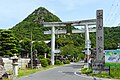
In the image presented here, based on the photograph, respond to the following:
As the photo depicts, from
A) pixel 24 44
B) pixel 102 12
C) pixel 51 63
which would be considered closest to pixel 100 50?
pixel 102 12

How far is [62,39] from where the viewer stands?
86812 millimetres

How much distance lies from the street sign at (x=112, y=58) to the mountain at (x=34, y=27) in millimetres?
49232

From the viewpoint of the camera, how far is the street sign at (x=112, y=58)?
2375 centimetres

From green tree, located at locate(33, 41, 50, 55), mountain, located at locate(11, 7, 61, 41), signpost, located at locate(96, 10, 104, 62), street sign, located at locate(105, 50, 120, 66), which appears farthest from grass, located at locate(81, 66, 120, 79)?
mountain, located at locate(11, 7, 61, 41)

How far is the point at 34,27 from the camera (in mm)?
84812

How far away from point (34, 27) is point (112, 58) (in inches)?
2453

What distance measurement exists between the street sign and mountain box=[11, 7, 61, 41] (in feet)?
162

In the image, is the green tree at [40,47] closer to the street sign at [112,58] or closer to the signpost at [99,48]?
the signpost at [99,48]

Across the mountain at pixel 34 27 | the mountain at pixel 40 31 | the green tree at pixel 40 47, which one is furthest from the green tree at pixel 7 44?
the mountain at pixel 34 27

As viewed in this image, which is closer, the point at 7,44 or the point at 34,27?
the point at 7,44

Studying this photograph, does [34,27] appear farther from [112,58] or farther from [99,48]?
[112,58]

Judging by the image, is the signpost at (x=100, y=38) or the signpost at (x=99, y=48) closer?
the signpost at (x=99, y=48)

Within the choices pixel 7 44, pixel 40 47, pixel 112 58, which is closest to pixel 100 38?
pixel 112 58

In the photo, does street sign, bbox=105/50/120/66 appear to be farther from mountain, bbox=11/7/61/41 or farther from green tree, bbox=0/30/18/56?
mountain, bbox=11/7/61/41
